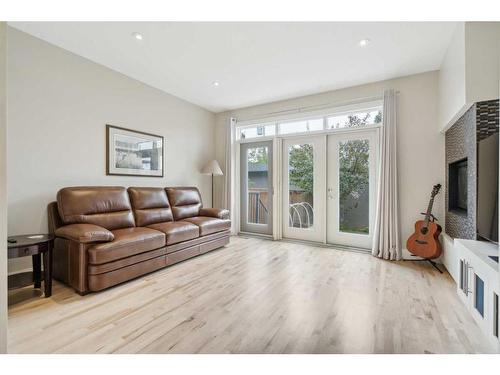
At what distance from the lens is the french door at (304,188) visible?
4.10 m

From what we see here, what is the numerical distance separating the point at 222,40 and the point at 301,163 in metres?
2.47

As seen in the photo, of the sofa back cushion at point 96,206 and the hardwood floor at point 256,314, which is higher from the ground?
the sofa back cushion at point 96,206

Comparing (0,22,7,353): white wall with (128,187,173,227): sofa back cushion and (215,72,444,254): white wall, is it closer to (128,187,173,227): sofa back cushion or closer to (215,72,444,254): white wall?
(128,187,173,227): sofa back cushion

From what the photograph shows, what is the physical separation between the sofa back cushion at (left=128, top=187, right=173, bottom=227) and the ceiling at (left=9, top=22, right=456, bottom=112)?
5.58 feet

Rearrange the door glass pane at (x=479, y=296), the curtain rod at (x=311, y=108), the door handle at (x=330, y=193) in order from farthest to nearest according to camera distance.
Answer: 1. the door handle at (x=330, y=193)
2. the curtain rod at (x=311, y=108)
3. the door glass pane at (x=479, y=296)

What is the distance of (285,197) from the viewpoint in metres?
4.50

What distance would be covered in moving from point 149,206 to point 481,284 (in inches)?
143

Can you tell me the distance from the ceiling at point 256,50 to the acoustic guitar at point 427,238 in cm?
179

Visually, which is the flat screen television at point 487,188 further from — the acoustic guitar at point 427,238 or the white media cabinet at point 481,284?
the acoustic guitar at point 427,238

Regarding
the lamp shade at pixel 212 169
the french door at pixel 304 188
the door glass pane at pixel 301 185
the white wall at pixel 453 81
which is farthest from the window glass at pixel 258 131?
the white wall at pixel 453 81

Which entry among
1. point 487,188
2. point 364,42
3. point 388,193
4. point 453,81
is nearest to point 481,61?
point 453,81

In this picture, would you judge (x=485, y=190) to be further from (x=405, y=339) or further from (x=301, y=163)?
(x=301, y=163)

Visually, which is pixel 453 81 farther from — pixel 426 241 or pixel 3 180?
pixel 3 180
